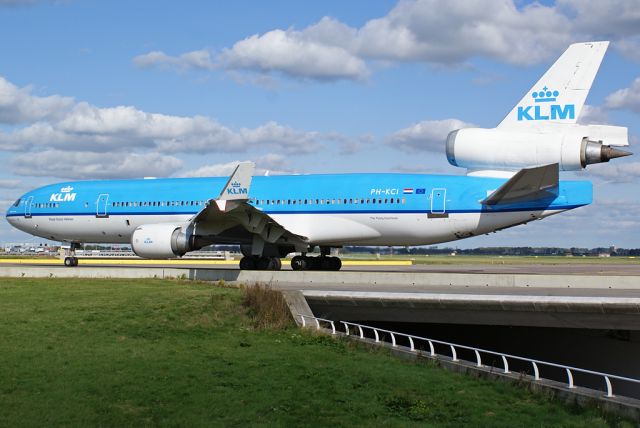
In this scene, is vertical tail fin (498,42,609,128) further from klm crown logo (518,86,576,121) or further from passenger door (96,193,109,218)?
passenger door (96,193,109,218)

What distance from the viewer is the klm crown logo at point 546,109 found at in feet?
90.5

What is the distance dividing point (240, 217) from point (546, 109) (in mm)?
12555

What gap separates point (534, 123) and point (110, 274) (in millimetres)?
17339

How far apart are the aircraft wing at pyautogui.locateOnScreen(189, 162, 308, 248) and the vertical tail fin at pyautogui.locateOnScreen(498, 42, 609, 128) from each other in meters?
10.7

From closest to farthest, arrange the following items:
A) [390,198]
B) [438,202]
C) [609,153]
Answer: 1. [609,153]
2. [438,202]
3. [390,198]

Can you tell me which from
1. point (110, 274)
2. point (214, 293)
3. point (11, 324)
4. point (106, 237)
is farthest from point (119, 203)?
point (11, 324)

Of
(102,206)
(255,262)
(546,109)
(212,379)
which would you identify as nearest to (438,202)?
(546,109)

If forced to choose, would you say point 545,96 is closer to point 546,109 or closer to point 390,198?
point 546,109

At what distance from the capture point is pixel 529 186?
89.6ft

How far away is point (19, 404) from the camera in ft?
37.9

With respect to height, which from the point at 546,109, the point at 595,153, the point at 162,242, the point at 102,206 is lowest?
the point at 162,242

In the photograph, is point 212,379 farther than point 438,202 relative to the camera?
No

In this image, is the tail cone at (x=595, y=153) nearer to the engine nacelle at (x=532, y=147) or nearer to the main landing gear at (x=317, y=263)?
the engine nacelle at (x=532, y=147)

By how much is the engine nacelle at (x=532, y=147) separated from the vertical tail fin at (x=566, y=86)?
0.66 meters
